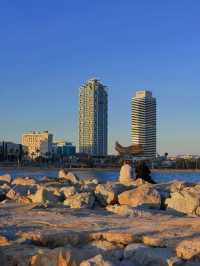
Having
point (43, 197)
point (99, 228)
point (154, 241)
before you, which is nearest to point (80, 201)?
point (43, 197)

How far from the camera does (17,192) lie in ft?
45.7

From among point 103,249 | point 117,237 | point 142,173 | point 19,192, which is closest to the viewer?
point 103,249

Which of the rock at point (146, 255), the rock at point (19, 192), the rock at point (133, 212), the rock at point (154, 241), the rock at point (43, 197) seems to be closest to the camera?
the rock at point (146, 255)

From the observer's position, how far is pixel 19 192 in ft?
46.1

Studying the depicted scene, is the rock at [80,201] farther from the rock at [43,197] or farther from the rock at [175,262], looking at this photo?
the rock at [175,262]

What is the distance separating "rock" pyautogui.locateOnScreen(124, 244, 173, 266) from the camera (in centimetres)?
625

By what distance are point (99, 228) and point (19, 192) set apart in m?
6.13

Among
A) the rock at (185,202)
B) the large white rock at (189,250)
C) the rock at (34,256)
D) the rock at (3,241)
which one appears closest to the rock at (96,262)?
the rock at (34,256)

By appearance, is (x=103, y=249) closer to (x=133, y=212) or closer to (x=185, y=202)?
(x=133, y=212)

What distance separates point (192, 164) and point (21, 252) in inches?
5932

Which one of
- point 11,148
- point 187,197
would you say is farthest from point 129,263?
point 11,148

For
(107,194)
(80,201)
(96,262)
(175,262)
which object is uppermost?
(107,194)

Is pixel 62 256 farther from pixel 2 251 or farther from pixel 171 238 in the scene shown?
pixel 171 238

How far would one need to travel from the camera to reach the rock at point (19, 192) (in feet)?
44.5
